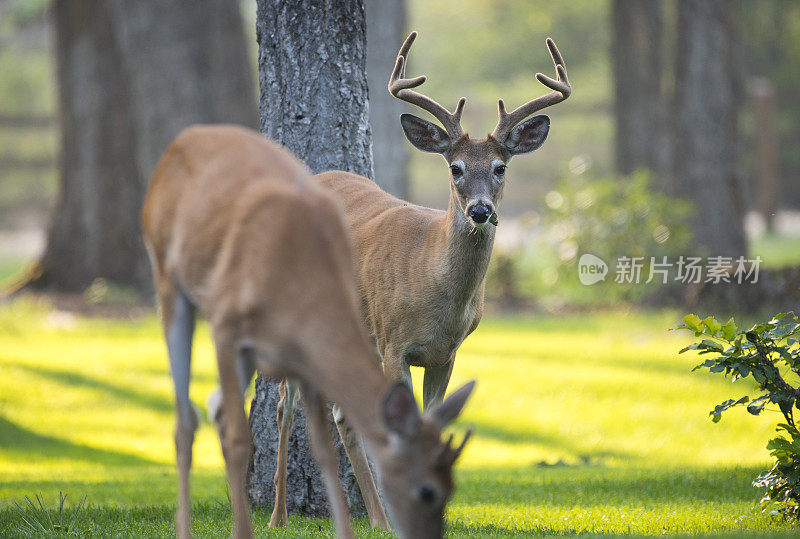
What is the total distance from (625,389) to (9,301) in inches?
391

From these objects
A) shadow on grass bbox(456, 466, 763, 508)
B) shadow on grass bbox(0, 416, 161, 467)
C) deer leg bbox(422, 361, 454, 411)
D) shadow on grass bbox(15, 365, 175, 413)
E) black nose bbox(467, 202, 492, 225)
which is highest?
black nose bbox(467, 202, 492, 225)

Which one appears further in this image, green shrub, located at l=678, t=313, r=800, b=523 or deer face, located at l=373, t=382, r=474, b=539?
green shrub, located at l=678, t=313, r=800, b=523

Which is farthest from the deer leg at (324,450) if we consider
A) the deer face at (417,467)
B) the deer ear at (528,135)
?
the deer ear at (528,135)

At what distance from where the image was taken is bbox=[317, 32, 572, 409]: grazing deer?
565cm

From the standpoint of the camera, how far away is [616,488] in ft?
22.1

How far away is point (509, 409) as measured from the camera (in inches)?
448

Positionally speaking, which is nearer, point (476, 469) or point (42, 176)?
point (476, 469)

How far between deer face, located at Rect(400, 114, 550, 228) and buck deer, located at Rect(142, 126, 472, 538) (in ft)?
5.42

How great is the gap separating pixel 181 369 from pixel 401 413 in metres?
1.17

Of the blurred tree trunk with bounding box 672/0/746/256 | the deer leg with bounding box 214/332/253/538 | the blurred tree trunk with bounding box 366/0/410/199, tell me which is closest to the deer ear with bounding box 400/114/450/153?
the deer leg with bounding box 214/332/253/538

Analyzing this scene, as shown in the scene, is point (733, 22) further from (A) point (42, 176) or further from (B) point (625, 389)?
(A) point (42, 176)

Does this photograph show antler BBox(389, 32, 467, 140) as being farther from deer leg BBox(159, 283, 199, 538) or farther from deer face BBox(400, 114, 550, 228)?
deer leg BBox(159, 283, 199, 538)

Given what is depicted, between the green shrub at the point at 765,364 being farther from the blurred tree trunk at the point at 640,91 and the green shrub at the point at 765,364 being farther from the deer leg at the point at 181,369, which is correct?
the blurred tree trunk at the point at 640,91

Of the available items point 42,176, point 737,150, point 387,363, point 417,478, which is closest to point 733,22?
point 737,150
